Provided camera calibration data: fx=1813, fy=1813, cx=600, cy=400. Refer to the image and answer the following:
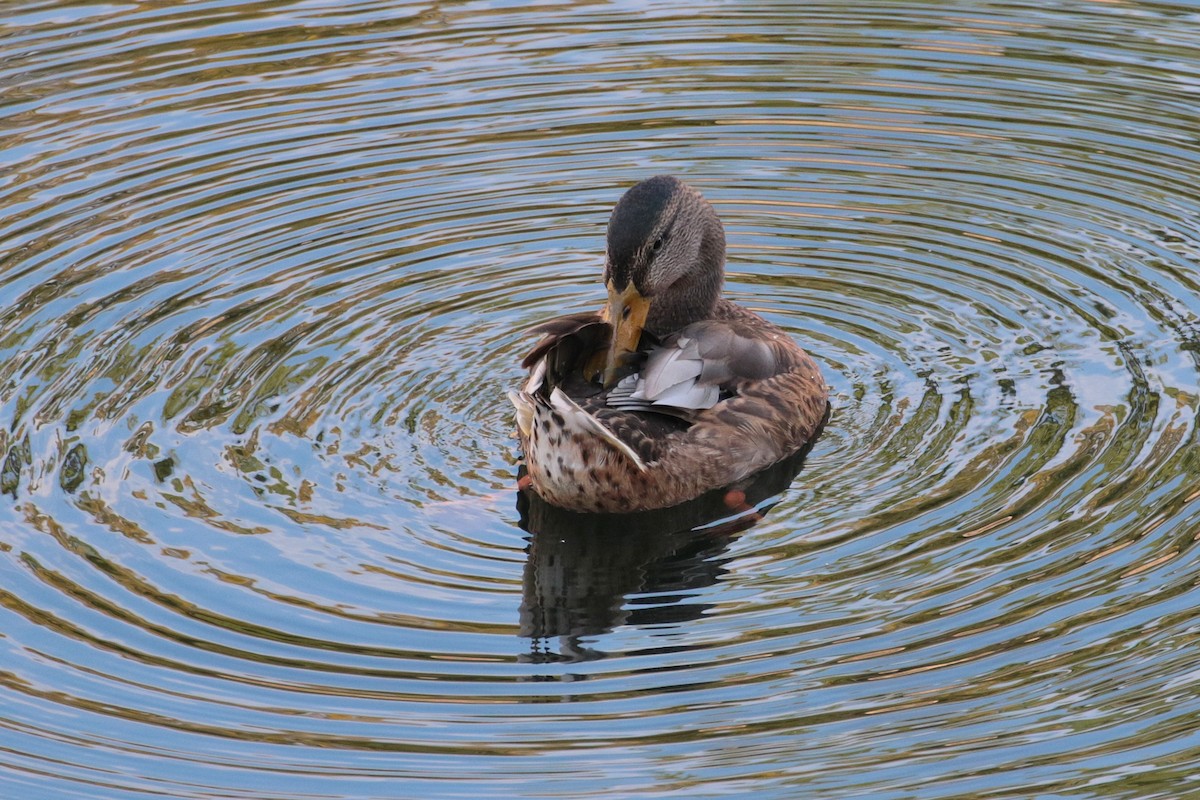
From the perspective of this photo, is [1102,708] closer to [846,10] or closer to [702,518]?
[702,518]

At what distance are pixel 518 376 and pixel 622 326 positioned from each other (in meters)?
1.30

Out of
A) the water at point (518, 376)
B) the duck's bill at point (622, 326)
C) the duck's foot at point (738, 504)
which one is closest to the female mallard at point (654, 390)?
the duck's bill at point (622, 326)

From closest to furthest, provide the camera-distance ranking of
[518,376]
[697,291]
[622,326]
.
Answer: [622,326] < [697,291] < [518,376]

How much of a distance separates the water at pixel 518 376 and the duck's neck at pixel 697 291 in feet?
2.73

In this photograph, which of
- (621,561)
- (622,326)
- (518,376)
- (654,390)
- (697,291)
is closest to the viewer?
(621,561)

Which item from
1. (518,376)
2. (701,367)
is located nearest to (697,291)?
(701,367)

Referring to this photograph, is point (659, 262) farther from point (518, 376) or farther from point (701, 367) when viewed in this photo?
point (518, 376)

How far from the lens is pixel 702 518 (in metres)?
8.62

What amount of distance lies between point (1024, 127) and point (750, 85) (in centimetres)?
205

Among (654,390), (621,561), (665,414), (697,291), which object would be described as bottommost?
(621,561)

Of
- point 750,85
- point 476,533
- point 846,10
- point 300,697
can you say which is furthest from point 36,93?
point 300,697

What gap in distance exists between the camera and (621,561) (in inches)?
324

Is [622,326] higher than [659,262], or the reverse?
[659,262]

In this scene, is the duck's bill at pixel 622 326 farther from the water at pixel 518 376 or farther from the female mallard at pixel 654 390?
the water at pixel 518 376
